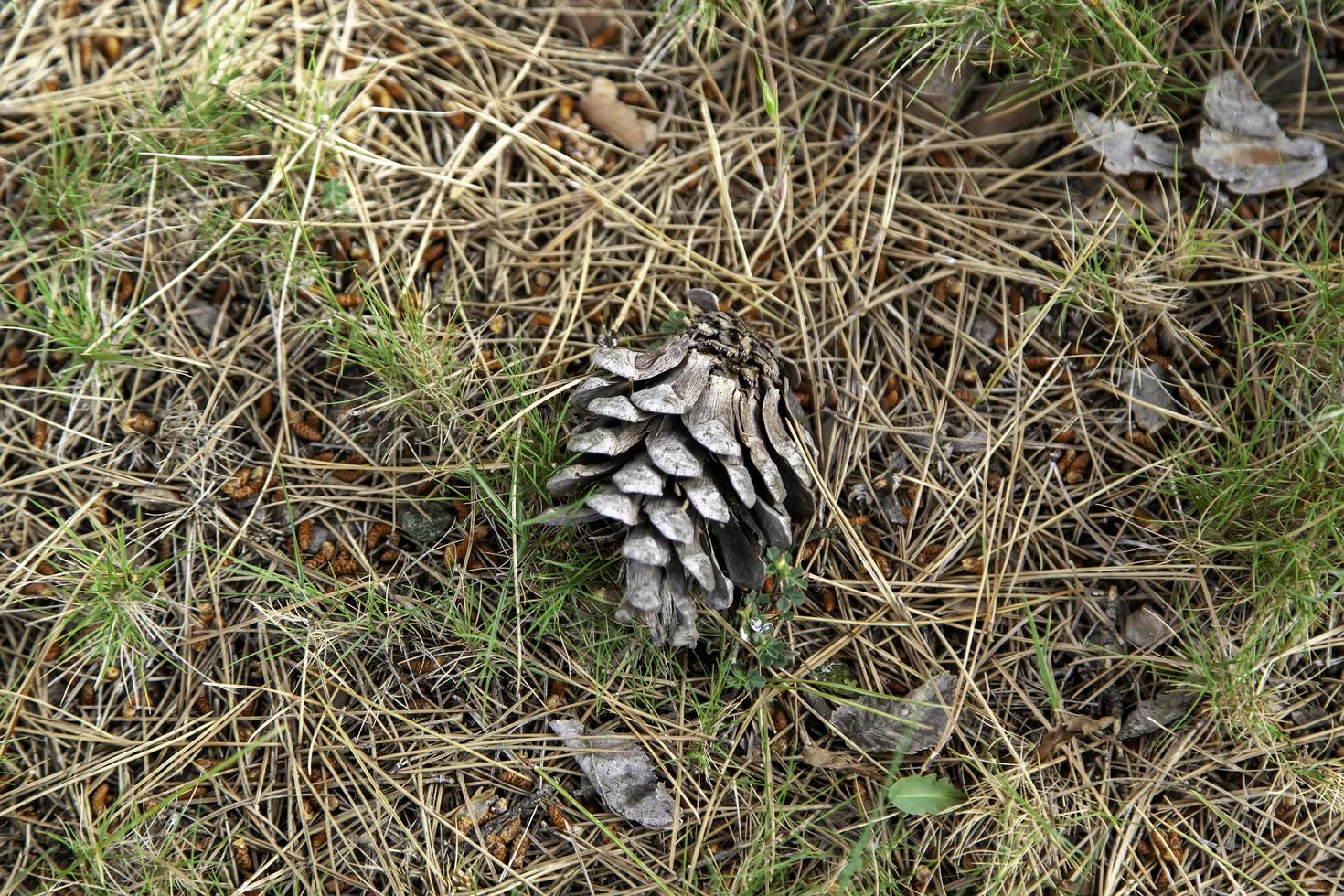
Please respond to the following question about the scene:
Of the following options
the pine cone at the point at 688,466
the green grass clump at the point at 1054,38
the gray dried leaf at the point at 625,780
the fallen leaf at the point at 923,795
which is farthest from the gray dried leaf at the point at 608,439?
the green grass clump at the point at 1054,38

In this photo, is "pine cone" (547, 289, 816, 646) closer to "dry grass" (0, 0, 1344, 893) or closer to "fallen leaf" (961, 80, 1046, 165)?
"dry grass" (0, 0, 1344, 893)

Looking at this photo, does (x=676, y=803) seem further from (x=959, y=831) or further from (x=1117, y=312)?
(x=1117, y=312)

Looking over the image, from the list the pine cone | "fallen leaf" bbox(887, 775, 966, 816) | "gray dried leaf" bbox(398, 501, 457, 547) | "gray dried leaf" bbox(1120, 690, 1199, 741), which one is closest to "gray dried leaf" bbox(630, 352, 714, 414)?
the pine cone

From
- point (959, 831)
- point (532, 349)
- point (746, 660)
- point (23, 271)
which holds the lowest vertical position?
point (959, 831)

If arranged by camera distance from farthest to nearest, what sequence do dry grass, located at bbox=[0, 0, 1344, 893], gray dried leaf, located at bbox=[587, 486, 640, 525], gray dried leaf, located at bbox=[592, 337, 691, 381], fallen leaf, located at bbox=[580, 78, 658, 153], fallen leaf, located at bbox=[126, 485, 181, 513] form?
1. fallen leaf, located at bbox=[580, 78, 658, 153]
2. fallen leaf, located at bbox=[126, 485, 181, 513]
3. dry grass, located at bbox=[0, 0, 1344, 893]
4. gray dried leaf, located at bbox=[592, 337, 691, 381]
5. gray dried leaf, located at bbox=[587, 486, 640, 525]

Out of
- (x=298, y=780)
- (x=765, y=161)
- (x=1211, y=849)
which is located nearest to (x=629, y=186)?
(x=765, y=161)

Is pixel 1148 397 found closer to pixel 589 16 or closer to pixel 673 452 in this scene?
pixel 673 452

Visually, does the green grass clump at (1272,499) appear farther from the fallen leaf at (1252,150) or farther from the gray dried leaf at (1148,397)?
the fallen leaf at (1252,150)
